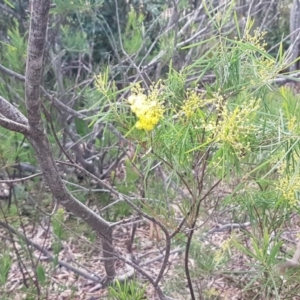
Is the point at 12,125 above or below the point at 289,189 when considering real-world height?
above

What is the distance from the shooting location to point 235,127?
733 millimetres

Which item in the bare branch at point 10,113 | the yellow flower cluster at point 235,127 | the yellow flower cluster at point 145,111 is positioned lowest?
the yellow flower cluster at point 235,127

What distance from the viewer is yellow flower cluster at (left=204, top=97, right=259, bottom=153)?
2.38ft

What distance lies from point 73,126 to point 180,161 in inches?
61.6

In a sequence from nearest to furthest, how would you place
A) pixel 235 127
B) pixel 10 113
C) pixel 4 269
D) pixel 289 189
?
pixel 235 127 → pixel 289 189 → pixel 10 113 → pixel 4 269

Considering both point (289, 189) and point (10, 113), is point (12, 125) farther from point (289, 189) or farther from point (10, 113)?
point (289, 189)

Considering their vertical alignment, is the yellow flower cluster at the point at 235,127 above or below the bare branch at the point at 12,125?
below

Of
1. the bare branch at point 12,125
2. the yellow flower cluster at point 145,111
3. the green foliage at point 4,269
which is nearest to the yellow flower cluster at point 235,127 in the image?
the yellow flower cluster at point 145,111

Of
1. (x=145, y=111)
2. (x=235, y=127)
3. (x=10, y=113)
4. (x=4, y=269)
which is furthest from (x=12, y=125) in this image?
(x=4, y=269)

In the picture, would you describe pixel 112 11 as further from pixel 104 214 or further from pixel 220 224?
pixel 220 224

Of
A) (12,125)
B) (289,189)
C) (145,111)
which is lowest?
(289,189)

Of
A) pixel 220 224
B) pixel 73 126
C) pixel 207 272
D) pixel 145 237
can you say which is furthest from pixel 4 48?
pixel 207 272

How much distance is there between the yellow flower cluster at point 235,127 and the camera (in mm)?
725

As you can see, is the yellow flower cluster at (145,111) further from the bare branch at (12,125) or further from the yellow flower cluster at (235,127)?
the bare branch at (12,125)
